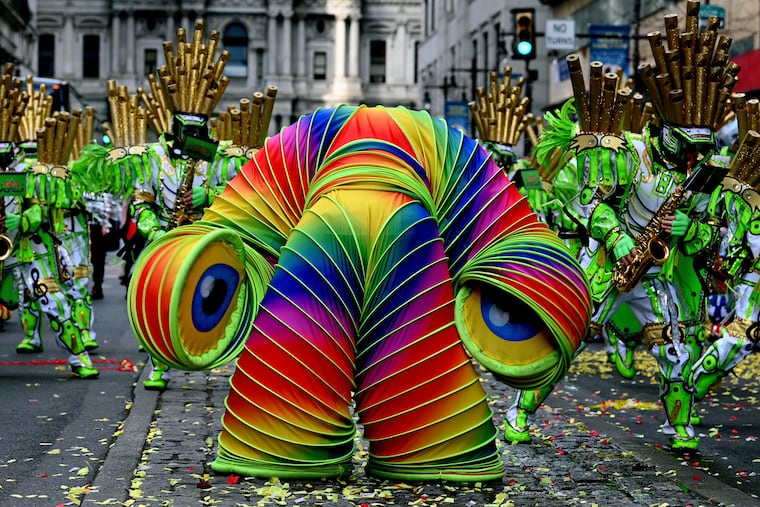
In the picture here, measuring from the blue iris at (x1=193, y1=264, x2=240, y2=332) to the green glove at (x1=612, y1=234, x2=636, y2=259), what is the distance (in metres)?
2.60

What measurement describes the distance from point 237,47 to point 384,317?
9462 cm

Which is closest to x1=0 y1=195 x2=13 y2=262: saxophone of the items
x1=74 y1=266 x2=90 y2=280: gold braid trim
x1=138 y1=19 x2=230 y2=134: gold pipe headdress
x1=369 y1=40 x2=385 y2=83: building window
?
x1=74 y1=266 x2=90 y2=280: gold braid trim

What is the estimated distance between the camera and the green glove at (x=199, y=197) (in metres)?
11.3

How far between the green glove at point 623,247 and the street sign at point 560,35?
17.1m

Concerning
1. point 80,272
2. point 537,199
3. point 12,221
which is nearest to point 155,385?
point 12,221

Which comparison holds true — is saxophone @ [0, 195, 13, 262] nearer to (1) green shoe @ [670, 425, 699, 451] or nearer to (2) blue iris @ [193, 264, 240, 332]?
(2) blue iris @ [193, 264, 240, 332]

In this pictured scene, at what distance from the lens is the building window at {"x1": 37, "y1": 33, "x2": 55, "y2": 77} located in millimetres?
95250

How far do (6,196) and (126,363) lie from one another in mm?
2412

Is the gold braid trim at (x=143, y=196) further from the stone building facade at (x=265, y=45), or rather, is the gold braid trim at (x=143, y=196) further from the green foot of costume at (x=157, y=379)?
the stone building facade at (x=265, y=45)

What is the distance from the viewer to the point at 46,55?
96000 mm

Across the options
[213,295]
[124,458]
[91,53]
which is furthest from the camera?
[91,53]

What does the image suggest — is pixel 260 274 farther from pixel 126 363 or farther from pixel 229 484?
pixel 126 363

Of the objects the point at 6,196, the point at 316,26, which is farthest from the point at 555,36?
the point at 316,26

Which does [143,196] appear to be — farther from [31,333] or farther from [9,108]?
[31,333]
